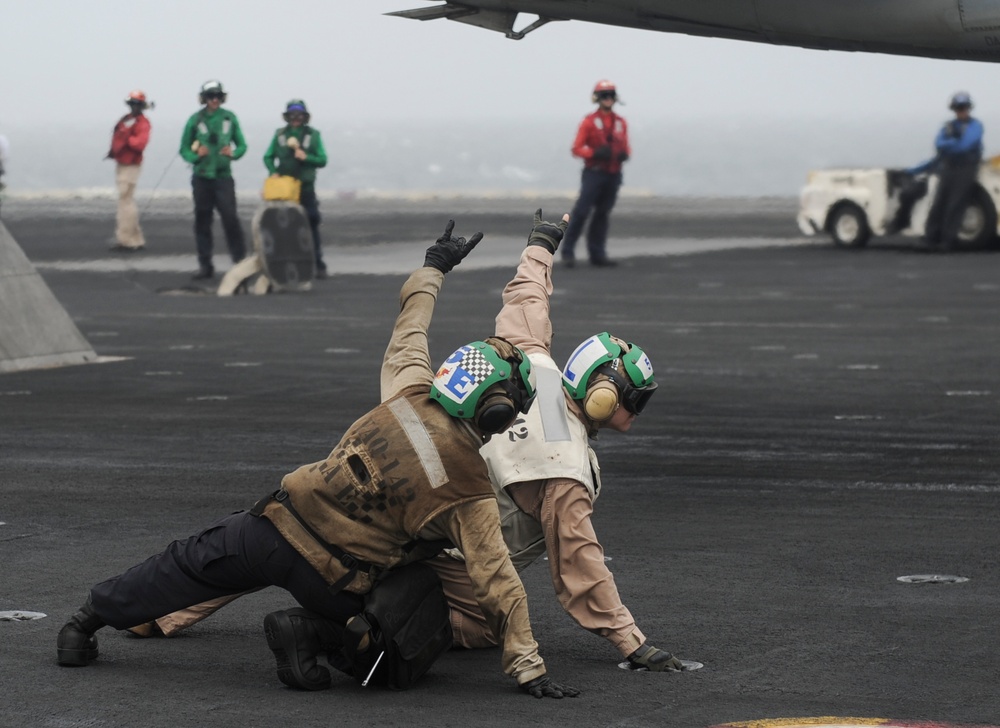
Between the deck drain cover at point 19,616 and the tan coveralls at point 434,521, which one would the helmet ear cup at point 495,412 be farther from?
the deck drain cover at point 19,616

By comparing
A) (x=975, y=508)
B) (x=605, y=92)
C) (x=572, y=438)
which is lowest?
(x=975, y=508)

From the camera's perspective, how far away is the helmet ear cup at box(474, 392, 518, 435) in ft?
18.5

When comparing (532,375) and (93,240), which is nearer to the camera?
(532,375)

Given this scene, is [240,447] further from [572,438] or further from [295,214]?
[295,214]

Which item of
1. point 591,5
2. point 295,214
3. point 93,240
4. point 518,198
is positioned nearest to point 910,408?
point 591,5

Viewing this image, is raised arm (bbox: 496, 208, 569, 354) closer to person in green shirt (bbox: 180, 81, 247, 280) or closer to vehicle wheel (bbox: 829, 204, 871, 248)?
person in green shirt (bbox: 180, 81, 247, 280)

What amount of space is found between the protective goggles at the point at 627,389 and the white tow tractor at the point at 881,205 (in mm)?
19336

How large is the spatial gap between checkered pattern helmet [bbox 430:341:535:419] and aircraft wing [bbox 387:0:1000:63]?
609cm

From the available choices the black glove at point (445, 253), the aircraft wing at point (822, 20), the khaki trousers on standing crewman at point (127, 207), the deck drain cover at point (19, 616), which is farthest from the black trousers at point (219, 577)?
the khaki trousers on standing crewman at point (127, 207)

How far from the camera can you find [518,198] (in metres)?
44.2

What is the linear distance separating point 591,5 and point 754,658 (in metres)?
6.45

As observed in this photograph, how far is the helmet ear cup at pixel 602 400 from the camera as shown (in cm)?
608

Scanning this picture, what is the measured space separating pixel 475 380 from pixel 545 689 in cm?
105

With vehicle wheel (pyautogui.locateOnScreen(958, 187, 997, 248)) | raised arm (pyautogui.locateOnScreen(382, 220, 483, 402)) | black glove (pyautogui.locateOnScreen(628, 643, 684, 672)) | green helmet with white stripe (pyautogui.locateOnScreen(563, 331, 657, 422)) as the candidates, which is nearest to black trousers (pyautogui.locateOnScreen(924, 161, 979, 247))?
vehicle wheel (pyautogui.locateOnScreen(958, 187, 997, 248))
